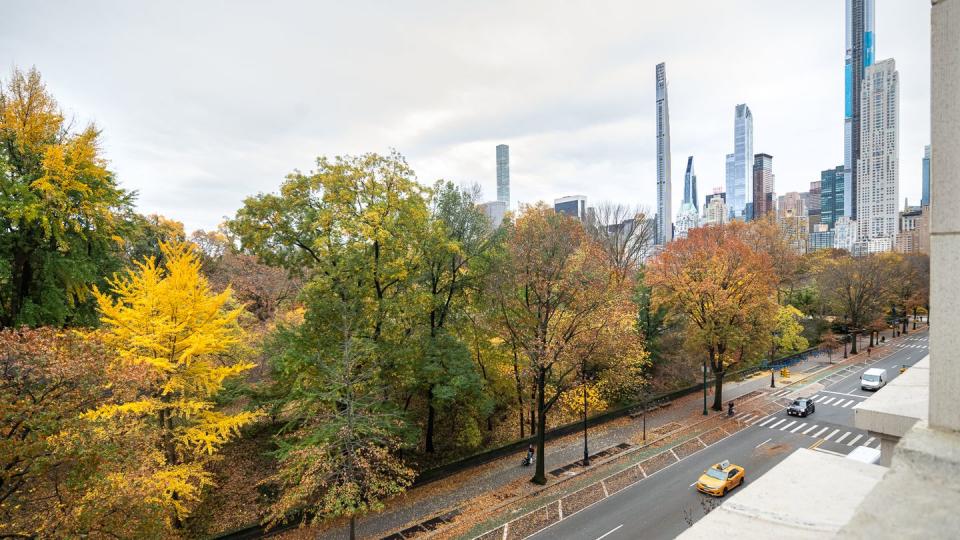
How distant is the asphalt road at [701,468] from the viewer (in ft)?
52.2

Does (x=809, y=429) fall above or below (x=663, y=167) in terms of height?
below

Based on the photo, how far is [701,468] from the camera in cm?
2064

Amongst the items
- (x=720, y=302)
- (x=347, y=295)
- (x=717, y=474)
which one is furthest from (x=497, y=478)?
(x=720, y=302)

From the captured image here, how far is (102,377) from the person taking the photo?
10.5m

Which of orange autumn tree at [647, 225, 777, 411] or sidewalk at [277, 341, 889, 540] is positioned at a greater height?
orange autumn tree at [647, 225, 777, 411]

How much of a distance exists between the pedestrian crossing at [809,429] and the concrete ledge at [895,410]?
70.5ft

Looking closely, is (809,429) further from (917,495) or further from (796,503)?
(917,495)

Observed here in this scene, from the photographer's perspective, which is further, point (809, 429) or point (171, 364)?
point (809, 429)

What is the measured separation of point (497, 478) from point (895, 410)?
1713 centimetres

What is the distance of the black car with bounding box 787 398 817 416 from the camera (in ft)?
89.5

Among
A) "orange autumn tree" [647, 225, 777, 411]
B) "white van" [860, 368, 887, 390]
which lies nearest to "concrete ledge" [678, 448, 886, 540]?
"orange autumn tree" [647, 225, 777, 411]

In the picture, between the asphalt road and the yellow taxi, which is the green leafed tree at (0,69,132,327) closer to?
the asphalt road

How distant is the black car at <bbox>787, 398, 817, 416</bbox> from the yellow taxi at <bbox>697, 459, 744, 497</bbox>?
39.2 feet

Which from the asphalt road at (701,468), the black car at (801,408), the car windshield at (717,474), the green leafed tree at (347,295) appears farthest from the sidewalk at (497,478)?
the car windshield at (717,474)
